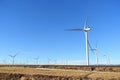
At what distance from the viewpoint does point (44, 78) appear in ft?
120

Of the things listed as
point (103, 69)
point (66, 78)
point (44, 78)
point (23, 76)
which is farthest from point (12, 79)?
point (103, 69)

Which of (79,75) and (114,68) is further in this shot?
(114,68)

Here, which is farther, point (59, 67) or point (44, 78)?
point (59, 67)

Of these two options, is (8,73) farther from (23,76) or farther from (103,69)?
(103,69)

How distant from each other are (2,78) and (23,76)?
3.17 metres

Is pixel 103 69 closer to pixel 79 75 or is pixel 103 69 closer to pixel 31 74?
pixel 79 75

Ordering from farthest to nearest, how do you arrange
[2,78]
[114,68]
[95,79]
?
[114,68], [2,78], [95,79]

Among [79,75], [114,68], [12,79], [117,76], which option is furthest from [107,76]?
[12,79]

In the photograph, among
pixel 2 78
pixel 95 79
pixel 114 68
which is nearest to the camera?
pixel 95 79

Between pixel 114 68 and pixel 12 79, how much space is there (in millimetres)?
18657

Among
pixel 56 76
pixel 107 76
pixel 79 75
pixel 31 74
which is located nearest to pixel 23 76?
pixel 31 74

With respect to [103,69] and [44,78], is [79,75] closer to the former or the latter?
[44,78]

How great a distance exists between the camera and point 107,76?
36844mm

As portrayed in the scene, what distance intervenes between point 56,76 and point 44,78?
1662 millimetres
